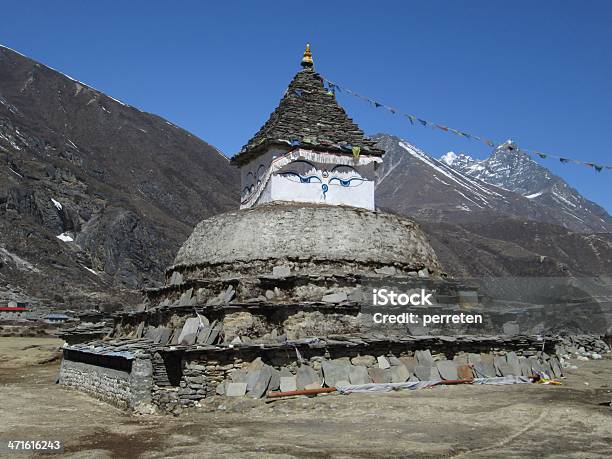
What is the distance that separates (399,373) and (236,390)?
3.50m

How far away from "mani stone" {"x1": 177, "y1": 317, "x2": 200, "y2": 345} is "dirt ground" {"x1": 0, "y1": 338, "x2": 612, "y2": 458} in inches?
75.9

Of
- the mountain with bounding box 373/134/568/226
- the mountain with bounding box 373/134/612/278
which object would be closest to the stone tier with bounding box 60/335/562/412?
the mountain with bounding box 373/134/612/278

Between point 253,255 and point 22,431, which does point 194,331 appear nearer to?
point 253,255

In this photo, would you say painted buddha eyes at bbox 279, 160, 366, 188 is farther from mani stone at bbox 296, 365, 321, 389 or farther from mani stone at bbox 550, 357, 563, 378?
mani stone at bbox 550, 357, 563, 378

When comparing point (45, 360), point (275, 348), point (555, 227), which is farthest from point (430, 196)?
point (275, 348)

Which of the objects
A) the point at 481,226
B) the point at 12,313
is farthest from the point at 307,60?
the point at 481,226

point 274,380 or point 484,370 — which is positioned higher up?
point 484,370

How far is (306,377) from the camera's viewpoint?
43.2 ft

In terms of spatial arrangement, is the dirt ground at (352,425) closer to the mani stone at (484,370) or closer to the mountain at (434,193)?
the mani stone at (484,370)

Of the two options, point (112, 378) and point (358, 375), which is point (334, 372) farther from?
point (112, 378)

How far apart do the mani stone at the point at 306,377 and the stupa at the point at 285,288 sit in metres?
0.02

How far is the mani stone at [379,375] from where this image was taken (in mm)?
13688

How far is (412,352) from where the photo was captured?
47.5 feet

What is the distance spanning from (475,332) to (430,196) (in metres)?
134
